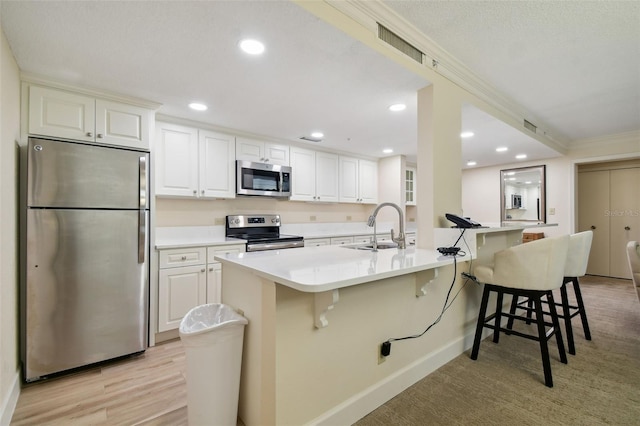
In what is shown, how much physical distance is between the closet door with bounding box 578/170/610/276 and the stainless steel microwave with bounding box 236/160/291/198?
549 cm

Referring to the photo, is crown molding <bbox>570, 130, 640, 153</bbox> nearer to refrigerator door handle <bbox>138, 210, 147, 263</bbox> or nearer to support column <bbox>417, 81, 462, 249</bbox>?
support column <bbox>417, 81, 462, 249</bbox>

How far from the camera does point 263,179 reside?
3768mm

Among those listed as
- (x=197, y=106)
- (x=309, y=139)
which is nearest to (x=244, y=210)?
(x=309, y=139)

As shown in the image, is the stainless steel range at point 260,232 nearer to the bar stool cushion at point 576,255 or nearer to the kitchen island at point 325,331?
the kitchen island at point 325,331

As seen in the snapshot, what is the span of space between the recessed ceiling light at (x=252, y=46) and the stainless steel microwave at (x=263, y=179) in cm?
186

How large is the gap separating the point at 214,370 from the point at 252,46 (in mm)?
1792

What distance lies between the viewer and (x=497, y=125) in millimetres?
3180

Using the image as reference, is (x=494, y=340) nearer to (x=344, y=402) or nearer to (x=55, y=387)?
(x=344, y=402)

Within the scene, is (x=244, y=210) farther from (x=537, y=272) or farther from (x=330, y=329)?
→ (x=537, y=272)

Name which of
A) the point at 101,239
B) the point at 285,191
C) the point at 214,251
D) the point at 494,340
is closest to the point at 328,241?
the point at 285,191

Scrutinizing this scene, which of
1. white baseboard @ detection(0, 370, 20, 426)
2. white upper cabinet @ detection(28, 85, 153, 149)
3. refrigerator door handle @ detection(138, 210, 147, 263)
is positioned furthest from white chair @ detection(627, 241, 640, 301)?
white baseboard @ detection(0, 370, 20, 426)

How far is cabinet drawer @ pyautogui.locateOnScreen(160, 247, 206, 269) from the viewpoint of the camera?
272 cm

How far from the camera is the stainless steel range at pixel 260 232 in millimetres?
3397

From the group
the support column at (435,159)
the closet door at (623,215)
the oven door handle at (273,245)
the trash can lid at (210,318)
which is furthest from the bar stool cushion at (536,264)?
the closet door at (623,215)
